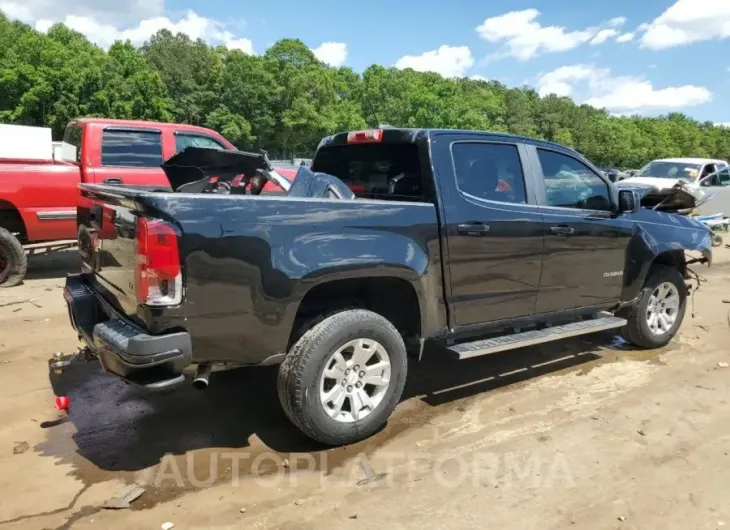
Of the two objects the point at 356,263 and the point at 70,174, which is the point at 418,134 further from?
the point at 70,174

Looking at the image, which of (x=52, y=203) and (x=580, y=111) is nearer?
(x=52, y=203)

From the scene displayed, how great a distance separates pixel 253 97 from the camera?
47.5m

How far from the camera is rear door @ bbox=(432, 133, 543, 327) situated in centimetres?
404

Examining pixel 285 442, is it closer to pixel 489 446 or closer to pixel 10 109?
pixel 489 446

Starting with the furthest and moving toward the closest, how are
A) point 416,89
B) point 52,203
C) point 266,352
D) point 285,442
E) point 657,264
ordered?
1. point 416,89
2. point 52,203
3. point 657,264
4. point 285,442
5. point 266,352

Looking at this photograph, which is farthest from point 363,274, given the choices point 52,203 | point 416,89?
point 416,89

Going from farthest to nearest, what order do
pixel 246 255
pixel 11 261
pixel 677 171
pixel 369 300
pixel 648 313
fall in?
pixel 677 171 < pixel 11 261 < pixel 648 313 < pixel 369 300 < pixel 246 255

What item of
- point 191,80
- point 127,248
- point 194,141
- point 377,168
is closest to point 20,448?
point 127,248

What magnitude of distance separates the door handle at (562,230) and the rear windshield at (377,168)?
3.94ft

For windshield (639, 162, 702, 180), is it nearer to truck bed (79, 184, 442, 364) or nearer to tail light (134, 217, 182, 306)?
truck bed (79, 184, 442, 364)

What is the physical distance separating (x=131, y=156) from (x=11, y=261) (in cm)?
204

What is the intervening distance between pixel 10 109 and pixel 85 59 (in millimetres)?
6263

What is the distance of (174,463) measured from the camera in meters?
3.47

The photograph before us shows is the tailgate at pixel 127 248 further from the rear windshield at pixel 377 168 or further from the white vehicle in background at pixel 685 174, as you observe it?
the white vehicle in background at pixel 685 174
